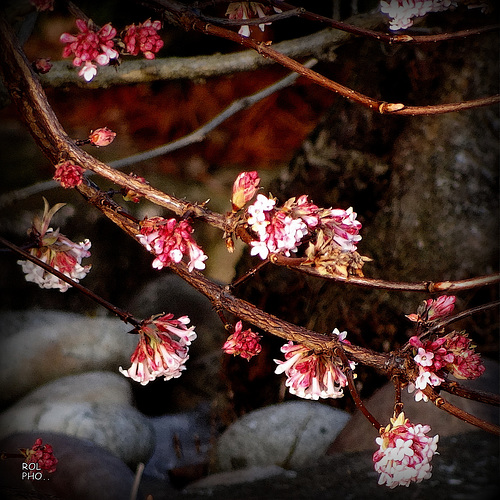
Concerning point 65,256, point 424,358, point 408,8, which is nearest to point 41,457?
point 65,256

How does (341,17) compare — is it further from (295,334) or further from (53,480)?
(53,480)

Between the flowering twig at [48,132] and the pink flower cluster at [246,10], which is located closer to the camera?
the flowering twig at [48,132]

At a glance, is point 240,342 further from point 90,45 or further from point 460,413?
point 90,45

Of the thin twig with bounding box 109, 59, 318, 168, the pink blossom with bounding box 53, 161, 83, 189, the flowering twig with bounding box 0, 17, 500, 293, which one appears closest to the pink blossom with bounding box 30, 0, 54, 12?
the flowering twig with bounding box 0, 17, 500, 293

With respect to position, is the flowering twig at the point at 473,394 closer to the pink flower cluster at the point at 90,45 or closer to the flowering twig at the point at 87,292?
the flowering twig at the point at 87,292

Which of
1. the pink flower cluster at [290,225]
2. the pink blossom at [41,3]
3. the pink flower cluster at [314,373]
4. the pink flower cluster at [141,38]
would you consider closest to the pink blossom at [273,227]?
the pink flower cluster at [290,225]
